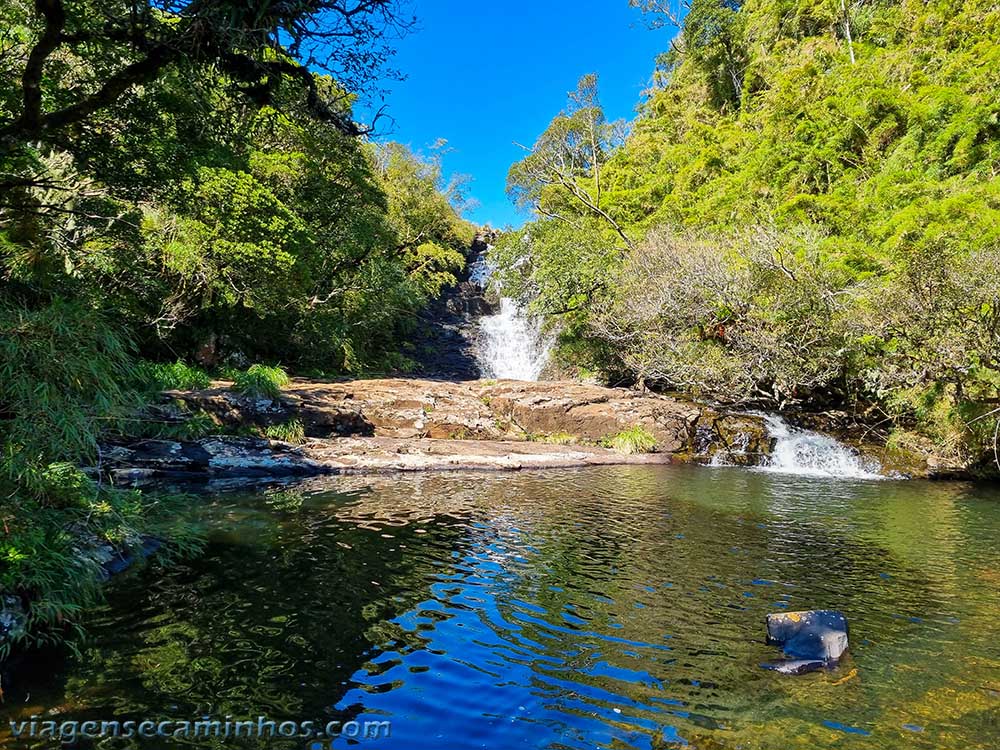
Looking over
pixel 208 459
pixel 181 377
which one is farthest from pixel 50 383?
pixel 181 377

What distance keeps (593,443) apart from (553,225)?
15.8 metres

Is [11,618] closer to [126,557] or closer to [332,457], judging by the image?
[126,557]

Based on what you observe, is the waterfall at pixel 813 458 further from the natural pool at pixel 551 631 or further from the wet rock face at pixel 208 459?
the wet rock face at pixel 208 459

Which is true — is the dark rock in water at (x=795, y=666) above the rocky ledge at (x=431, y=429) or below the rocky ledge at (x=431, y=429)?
below

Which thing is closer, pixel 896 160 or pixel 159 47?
pixel 159 47

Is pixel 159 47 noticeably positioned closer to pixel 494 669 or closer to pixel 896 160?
pixel 494 669

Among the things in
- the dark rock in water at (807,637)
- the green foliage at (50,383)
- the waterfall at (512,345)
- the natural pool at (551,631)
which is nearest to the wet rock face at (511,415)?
the natural pool at (551,631)

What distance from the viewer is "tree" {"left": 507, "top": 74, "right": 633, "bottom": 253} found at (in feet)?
121

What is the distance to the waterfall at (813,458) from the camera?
18.2 m

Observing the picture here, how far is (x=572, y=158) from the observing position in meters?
46.9

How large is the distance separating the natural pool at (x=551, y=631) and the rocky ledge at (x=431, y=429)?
4324 mm

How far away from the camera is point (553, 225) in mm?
32344

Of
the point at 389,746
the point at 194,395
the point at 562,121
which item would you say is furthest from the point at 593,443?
the point at 562,121

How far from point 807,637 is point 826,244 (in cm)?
1870
